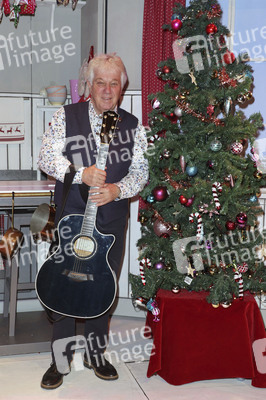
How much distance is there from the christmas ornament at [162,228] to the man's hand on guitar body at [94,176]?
52 centimetres

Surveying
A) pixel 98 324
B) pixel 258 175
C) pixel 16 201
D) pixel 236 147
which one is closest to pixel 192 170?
pixel 236 147

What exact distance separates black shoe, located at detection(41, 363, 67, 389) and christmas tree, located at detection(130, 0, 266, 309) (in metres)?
0.57

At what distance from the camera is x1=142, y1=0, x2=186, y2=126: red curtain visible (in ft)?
10.2

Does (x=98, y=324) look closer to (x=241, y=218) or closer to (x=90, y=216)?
(x=90, y=216)

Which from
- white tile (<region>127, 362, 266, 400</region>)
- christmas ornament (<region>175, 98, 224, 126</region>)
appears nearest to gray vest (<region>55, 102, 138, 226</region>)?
christmas ornament (<region>175, 98, 224, 126</region>)

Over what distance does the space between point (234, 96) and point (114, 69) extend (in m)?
0.62

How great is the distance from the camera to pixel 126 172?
250 cm

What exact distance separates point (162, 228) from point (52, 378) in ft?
3.17

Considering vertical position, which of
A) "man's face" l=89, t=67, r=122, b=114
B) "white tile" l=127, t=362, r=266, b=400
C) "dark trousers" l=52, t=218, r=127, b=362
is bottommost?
"white tile" l=127, t=362, r=266, b=400

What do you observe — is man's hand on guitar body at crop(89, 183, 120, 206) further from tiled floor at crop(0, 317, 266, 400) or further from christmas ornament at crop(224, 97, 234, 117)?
tiled floor at crop(0, 317, 266, 400)

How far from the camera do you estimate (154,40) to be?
10.3 ft

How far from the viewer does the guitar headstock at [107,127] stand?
7.55 ft

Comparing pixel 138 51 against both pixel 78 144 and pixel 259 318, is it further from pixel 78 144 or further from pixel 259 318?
pixel 259 318

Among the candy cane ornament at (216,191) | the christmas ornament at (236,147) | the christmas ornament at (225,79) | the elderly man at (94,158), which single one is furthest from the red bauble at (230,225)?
the christmas ornament at (225,79)
